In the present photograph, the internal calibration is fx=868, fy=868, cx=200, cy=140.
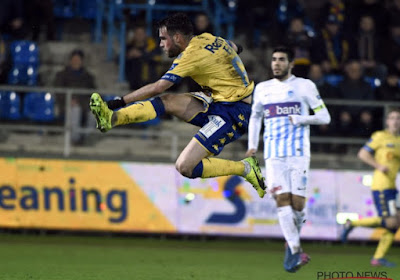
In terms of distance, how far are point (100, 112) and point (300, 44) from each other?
310 inches

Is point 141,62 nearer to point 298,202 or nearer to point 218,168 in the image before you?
point 298,202

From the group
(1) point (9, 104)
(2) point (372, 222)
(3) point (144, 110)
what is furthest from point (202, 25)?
(3) point (144, 110)

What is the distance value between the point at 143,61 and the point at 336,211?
4079 millimetres

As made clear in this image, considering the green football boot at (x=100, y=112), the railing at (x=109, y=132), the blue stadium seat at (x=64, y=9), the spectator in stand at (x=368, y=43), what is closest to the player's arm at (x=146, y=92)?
the green football boot at (x=100, y=112)

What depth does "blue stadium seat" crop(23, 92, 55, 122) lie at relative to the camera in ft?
43.6

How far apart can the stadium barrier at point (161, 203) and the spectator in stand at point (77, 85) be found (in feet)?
1.90

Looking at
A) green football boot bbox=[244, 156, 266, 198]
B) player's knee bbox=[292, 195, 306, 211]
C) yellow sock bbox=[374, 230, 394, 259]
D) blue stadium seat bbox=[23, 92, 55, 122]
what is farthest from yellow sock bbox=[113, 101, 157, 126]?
blue stadium seat bbox=[23, 92, 55, 122]

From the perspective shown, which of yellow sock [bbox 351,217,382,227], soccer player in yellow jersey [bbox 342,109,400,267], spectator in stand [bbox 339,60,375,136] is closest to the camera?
soccer player in yellow jersey [bbox 342,109,400,267]

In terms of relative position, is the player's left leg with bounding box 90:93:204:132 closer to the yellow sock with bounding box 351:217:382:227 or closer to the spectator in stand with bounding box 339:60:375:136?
the yellow sock with bounding box 351:217:382:227

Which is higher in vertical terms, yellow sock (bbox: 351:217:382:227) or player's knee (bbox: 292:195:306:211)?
player's knee (bbox: 292:195:306:211)

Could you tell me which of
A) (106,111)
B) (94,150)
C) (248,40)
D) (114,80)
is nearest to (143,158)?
(94,150)

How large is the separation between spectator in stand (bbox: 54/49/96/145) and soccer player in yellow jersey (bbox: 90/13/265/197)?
5.04 m

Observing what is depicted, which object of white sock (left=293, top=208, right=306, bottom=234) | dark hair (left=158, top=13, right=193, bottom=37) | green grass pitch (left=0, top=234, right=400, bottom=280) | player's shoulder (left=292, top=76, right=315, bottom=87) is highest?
dark hair (left=158, top=13, right=193, bottom=37)

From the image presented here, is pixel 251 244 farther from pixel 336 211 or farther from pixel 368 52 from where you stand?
pixel 368 52
